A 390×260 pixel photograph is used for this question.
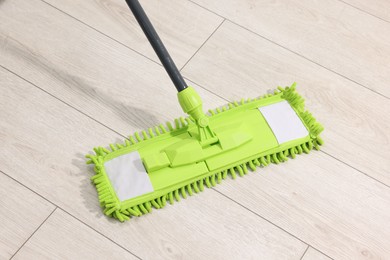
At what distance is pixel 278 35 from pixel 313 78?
149mm

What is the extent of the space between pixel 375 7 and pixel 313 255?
70 centimetres

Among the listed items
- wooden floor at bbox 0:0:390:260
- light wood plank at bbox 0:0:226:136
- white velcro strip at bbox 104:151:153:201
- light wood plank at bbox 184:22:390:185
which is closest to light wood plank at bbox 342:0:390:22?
wooden floor at bbox 0:0:390:260

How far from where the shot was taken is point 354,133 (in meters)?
1.07

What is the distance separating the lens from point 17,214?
3.09 feet

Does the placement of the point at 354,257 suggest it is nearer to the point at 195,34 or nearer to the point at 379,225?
the point at 379,225

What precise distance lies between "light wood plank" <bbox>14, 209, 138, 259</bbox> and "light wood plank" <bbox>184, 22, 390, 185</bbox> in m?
0.42

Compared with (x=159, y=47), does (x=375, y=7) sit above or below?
above

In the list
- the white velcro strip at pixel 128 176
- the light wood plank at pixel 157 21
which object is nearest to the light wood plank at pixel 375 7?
the light wood plank at pixel 157 21

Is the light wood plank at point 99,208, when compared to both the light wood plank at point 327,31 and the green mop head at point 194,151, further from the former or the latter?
the light wood plank at point 327,31

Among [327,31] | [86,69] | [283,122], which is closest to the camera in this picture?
[283,122]

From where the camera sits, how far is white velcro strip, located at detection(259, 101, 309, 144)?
1.00 metres

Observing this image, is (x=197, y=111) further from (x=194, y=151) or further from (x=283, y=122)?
(x=283, y=122)

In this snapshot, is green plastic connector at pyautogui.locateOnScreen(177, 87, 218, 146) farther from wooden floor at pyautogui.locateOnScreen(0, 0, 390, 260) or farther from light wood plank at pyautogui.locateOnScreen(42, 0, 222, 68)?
light wood plank at pyautogui.locateOnScreen(42, 0, 222, 68)

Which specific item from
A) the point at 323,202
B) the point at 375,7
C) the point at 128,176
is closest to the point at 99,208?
the point at 128,176
